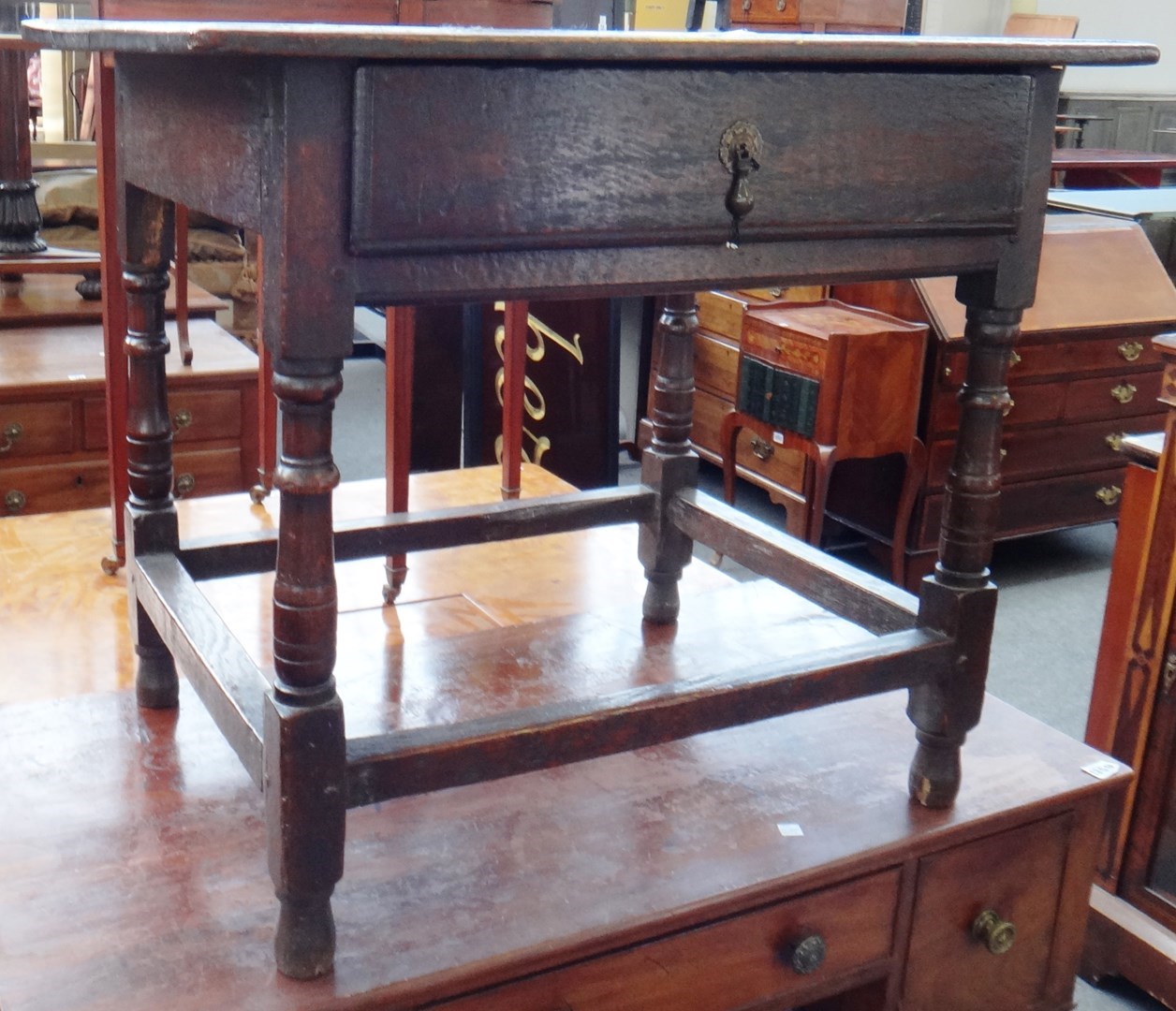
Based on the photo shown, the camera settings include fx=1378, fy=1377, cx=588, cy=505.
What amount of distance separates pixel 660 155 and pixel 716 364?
2.57 metres

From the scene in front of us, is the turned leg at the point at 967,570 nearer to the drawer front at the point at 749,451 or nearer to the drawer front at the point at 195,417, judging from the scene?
the drawer front at the point at 195,417

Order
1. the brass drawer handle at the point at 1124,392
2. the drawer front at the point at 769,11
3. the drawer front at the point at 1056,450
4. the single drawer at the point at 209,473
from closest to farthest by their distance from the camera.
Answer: the single drawer at the point at 209,473 → the drawer front at the point at 1056,450 → the brass drawer handle at the point at 1124,392 → the drawer front at the point at 769,11

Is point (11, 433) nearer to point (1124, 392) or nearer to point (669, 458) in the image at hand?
point (669, 458)

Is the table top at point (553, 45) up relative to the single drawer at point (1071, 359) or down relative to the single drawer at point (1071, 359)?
up

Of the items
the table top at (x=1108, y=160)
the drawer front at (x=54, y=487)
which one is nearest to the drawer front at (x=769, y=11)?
the table top at (x=1108, y=160)

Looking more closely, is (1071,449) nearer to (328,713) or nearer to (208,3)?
(208,3)

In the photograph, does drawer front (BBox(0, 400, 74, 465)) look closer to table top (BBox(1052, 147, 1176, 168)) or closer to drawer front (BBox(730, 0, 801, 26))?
drawer front (BBox(730, 0, 801, 26))

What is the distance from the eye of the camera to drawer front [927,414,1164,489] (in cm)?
299

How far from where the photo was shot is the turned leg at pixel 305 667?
832 millimetres

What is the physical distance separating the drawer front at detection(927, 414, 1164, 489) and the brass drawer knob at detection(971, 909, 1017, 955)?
5.99 ft

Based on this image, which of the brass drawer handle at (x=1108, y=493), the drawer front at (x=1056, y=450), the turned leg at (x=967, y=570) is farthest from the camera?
the brass drawer handle at (x=1108, y=493)

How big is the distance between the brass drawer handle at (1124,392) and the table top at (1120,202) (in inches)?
20.6

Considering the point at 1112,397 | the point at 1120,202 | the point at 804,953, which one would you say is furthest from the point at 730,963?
the point at 1120,202

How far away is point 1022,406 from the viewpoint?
301 centimetres
